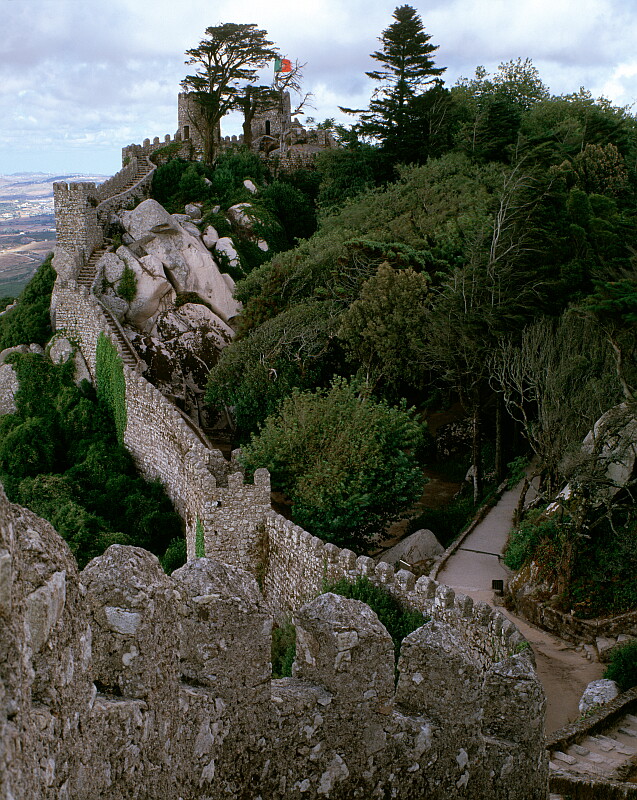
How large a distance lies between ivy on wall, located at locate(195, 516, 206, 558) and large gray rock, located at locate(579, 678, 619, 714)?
779 cm

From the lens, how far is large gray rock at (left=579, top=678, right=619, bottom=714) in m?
12.5

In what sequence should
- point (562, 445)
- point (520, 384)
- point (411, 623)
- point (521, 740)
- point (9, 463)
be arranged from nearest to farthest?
point (521, 740) → point (411, 623) → point (562, 445) → point (520, 384) → point (9, 463)

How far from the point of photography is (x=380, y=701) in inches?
224

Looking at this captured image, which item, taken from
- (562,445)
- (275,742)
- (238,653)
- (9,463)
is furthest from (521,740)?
(9,463)

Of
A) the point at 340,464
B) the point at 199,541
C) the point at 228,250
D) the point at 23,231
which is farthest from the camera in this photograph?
the point at 23,231

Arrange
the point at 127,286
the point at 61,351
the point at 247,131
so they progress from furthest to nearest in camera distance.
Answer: the point at 247,131 < the point at 127,286 < the point at 61,351

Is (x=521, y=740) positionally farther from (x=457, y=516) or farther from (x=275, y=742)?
(x=457, y=516)

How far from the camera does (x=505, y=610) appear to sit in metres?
16.4

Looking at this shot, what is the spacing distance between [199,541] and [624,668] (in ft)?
28.3

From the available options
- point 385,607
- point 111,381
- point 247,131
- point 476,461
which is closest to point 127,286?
point 111,381

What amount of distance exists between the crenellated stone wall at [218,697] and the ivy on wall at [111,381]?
18.6m

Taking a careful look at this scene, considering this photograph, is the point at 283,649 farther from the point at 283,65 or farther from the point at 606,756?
the point at 283,65

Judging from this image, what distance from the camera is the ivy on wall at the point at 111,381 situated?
23.6 metres

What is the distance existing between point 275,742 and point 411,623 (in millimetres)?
7218
